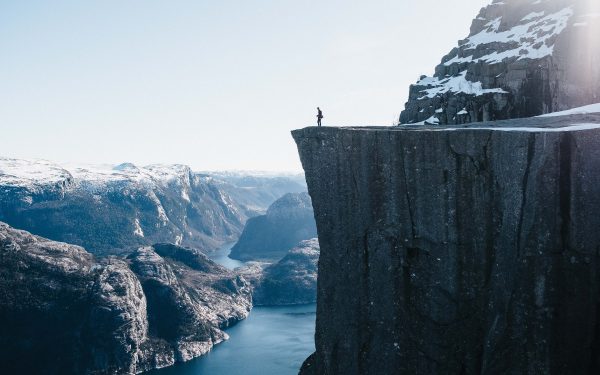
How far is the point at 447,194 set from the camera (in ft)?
99.4

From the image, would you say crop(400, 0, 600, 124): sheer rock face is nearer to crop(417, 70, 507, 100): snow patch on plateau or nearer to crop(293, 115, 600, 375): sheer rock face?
crop(417, 70, 507, 100): snow patch on plateau

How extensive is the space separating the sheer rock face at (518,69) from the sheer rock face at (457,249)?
85.6 ft

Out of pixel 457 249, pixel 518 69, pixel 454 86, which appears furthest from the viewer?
pixel 454 86

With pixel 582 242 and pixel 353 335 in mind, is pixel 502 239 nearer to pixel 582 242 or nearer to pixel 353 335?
pixel 582 242

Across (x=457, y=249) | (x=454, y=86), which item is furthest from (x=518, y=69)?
(x=457, y=249)

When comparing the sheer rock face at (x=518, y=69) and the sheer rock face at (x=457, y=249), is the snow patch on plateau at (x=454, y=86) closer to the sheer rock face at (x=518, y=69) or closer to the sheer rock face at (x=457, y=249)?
the sheer rock face at (x=518, y=69)

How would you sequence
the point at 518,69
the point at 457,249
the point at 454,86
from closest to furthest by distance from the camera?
the point at 457,249 → the point at 518,69 → the point at 454,86

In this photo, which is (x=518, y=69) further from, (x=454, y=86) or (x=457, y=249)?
(x=457, y=249)

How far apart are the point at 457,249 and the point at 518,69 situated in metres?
39.8

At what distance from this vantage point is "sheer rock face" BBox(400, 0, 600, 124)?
54.0 m

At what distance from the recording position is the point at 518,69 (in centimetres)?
6150

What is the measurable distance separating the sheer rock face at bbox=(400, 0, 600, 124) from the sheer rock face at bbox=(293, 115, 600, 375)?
26.1 metres

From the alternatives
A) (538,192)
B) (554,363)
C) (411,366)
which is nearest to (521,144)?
(538,192)

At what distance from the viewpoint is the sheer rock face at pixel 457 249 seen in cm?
2516
